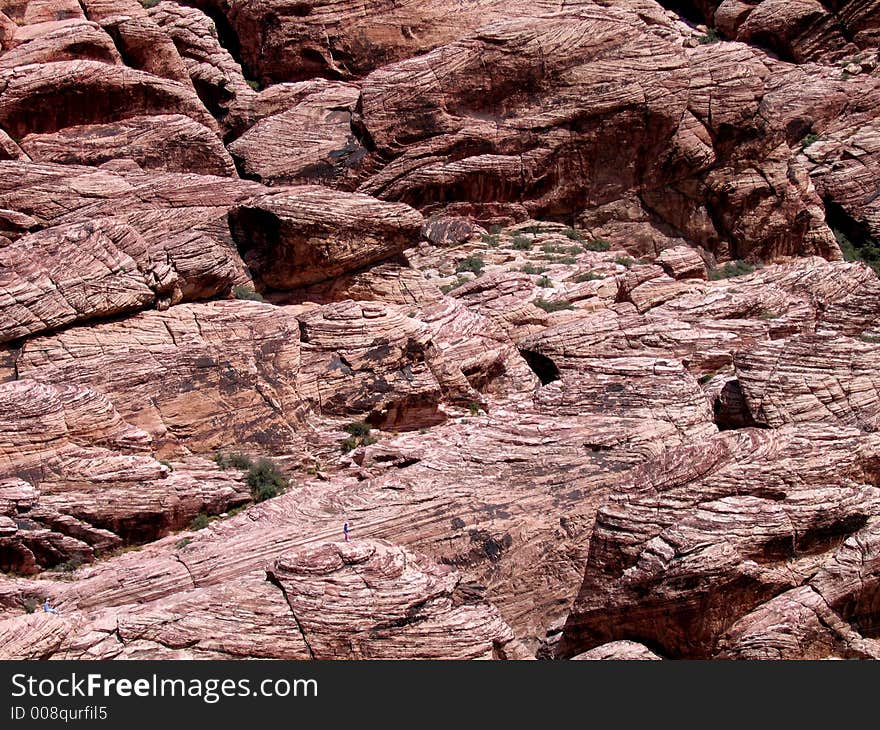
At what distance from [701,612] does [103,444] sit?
560 inches

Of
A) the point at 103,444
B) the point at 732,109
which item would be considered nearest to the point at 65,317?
the point at 103,444

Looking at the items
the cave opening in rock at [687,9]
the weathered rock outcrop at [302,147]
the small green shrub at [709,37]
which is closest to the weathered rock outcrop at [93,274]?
the weathered rock outcrop at [302,147]

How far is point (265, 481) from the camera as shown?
35500 mm

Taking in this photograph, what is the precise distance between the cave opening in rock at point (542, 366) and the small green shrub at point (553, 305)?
2008mm

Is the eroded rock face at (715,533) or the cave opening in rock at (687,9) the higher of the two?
the cave opening in rock at (687,9)

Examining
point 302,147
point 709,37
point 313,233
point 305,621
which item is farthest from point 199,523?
point 709,37

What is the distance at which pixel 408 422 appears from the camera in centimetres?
3822

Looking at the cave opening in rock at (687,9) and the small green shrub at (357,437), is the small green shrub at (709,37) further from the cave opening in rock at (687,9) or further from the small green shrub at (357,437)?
the small green shrub at (357,437)

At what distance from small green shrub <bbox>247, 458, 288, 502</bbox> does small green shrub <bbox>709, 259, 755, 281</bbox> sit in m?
16.9

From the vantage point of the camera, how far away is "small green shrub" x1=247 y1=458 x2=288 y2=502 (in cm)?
3519

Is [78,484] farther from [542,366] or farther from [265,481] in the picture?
[542,366]

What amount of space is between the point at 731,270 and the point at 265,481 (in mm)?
18265

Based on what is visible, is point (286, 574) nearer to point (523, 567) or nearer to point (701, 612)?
point (523, 567)

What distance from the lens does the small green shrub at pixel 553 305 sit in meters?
41.6
